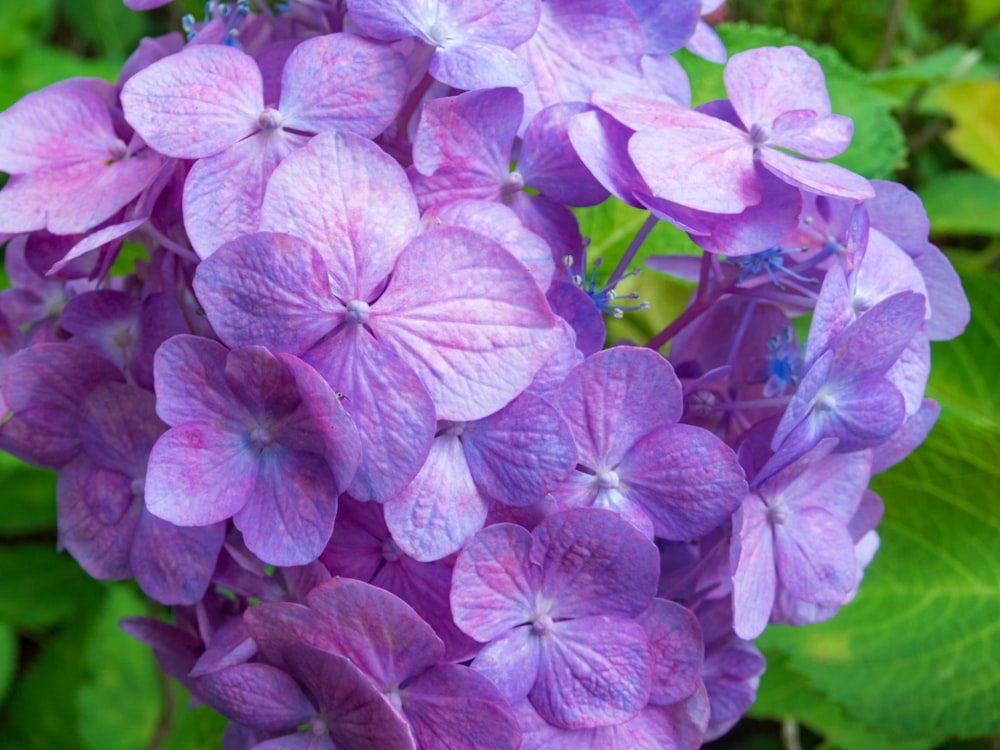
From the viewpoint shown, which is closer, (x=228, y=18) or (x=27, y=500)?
(x=228, y=18)

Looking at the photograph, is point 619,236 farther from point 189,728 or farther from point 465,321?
point 189,728

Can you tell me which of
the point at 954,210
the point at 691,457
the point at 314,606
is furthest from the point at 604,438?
the point at 954,210

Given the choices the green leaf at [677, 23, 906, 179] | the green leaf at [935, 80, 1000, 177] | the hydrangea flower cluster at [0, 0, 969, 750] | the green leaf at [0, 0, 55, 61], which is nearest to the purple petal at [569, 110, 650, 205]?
the hydrangea flower cluster at [0, 0, 969, 750]

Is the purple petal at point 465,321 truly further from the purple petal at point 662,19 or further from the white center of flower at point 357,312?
the purple petal at point 662,19

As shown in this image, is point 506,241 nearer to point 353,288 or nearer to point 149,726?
point 353,288

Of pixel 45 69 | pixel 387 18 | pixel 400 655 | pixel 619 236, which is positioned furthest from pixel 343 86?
→ pixel 45 69

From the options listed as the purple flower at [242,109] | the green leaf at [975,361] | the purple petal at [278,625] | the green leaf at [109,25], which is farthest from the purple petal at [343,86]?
the green leaf at [109,25]
